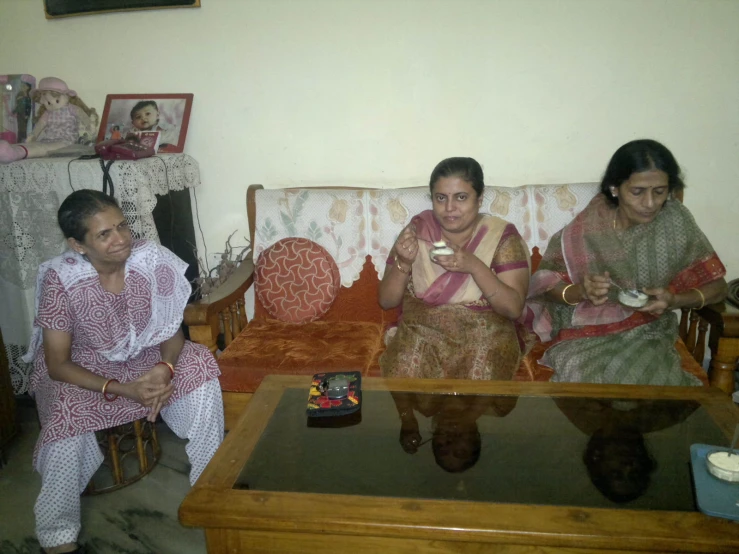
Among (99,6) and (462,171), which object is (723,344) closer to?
(462,171)

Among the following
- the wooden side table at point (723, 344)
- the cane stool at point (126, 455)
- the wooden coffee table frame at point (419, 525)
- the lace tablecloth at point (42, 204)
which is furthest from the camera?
the lace tablecloth at point (42, 204)

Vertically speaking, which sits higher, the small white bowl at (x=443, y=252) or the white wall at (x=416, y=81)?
the white wall at (x=416, y=81)

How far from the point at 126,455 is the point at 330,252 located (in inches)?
42.2

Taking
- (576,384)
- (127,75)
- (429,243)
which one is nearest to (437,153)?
(429,243)

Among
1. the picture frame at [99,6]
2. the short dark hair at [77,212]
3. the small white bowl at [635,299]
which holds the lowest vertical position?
the small white bowl at [635,299]

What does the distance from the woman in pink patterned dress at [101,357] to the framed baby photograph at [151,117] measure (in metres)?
0.78

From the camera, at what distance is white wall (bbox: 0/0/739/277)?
217 centimetres

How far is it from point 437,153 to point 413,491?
5.40 feet

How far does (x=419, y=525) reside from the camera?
3.20ft

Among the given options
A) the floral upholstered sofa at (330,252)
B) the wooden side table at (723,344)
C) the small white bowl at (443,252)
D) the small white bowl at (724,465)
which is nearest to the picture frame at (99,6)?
the floral upholstered sofa at (330,252)

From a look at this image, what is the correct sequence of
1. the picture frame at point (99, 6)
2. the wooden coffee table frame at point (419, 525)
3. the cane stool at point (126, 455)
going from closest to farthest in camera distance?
the wooden coffee table frame at point (419, 525), the cane stool at point (126, 455), the picture frame at point (99, 6)

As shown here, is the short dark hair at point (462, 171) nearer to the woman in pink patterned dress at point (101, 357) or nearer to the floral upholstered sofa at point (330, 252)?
the floral upholstered sofa at point (330, 252)

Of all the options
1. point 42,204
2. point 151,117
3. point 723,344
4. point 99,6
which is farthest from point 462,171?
point 99,6

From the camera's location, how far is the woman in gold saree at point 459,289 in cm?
175
